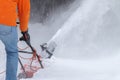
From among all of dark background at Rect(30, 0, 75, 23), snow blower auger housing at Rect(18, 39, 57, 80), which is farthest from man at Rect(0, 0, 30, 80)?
dark background at Rect(30, 0, 75, 23)

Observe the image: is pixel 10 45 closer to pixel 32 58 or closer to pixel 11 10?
pixel 11 10

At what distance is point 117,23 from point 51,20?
327 centimetres

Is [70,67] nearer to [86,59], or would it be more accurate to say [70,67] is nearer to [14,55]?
[86,59]

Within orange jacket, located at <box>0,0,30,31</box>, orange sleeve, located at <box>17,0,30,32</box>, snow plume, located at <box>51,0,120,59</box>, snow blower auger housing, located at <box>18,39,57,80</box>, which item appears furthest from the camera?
snow plume, located at <box>51,0,120,59</box>

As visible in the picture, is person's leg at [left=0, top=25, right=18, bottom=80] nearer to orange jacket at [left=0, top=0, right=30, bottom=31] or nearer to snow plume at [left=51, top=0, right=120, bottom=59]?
orange jacket at [left=0, top=0, right=30, bottom=31]

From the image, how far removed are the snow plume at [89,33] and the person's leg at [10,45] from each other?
9.36ft

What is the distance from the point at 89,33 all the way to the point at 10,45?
4.03 m

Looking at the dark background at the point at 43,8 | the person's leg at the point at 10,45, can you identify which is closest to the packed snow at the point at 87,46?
the person's leg at the point at 10,45

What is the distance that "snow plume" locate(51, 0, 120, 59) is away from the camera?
768 centimetres

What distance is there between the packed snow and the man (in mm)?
1055

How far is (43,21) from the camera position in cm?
1196

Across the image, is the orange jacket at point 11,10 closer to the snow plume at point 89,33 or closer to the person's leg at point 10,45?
the person's leg at point 10,45

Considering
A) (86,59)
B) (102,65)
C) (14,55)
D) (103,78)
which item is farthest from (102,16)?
(14,55)

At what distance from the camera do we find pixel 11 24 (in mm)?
4465
